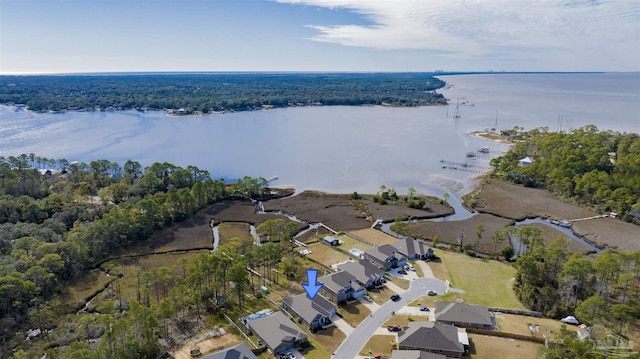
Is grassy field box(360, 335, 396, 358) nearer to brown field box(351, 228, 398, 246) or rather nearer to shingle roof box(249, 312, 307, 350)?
shingle roof box(249, 312, 307, 350)

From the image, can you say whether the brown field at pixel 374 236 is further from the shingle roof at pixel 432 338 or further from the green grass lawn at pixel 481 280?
the shingle roof at pixel 432 338

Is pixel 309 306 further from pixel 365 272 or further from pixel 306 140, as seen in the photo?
pixel 306 140

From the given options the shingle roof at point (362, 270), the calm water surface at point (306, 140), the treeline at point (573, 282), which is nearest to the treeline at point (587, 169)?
the calm water surface at point (306, 140)

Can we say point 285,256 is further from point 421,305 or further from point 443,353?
point 443,353

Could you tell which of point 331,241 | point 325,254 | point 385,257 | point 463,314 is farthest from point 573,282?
point 331,241

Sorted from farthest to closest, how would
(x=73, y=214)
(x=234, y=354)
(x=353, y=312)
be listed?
1. (x=73, y=214)
2. (x=353, y=312)
3. (x=234, y=354)

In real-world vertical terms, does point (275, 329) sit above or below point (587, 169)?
below
